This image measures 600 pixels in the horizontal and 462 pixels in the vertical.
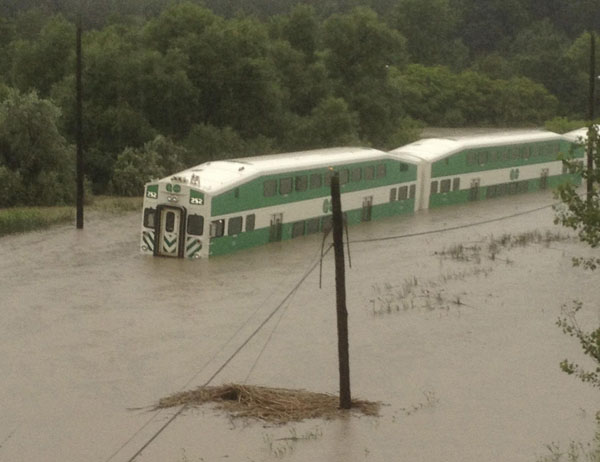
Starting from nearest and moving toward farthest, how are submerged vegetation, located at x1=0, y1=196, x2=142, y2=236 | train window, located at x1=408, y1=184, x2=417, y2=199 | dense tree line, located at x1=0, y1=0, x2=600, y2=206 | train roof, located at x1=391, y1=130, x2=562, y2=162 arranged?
submerged vegetation, located at x1=0, y1=196, x2=142, y2=236
train window, located at x1=408, y1=184, x2=417, y2=199
dense tree line, located at x1=0, y1=0, x2=600, y2=206
train roof, located at x1=391, y1=130, x2=562, y2=162

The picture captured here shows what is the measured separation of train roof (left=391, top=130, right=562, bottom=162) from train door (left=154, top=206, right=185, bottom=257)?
15.8 metres

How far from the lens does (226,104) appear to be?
207ft

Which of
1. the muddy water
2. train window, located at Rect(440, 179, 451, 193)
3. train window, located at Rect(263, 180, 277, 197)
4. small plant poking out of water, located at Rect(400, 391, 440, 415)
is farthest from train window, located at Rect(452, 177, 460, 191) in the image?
small plant poking out of water, located at Rect(400, 391, 440, 415)

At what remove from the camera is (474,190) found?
56688mm

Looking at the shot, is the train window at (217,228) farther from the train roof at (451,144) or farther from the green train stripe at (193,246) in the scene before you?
the train roof at (451,144)

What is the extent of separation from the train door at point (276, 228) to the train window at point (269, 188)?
33.9 inches

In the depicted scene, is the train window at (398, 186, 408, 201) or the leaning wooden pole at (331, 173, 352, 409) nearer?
the leaning wooden pole at (331, 173, 352, 409)

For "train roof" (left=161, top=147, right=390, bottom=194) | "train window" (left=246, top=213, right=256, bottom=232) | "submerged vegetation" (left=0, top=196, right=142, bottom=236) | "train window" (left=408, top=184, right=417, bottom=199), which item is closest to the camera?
"train roof" (left=161, top=147, right=390, bottom=194)

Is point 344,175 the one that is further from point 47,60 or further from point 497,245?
point 47,60

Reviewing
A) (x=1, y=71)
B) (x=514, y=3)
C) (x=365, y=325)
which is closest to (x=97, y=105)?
(x=1, y=71)

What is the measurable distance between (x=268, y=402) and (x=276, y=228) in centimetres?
1727

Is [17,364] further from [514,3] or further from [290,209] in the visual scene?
[514,3]

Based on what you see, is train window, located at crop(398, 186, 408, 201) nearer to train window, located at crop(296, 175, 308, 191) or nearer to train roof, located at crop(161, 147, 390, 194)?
train roof, located at crop(161, 147, 390, 194)

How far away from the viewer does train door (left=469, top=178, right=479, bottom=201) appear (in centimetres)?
5647
